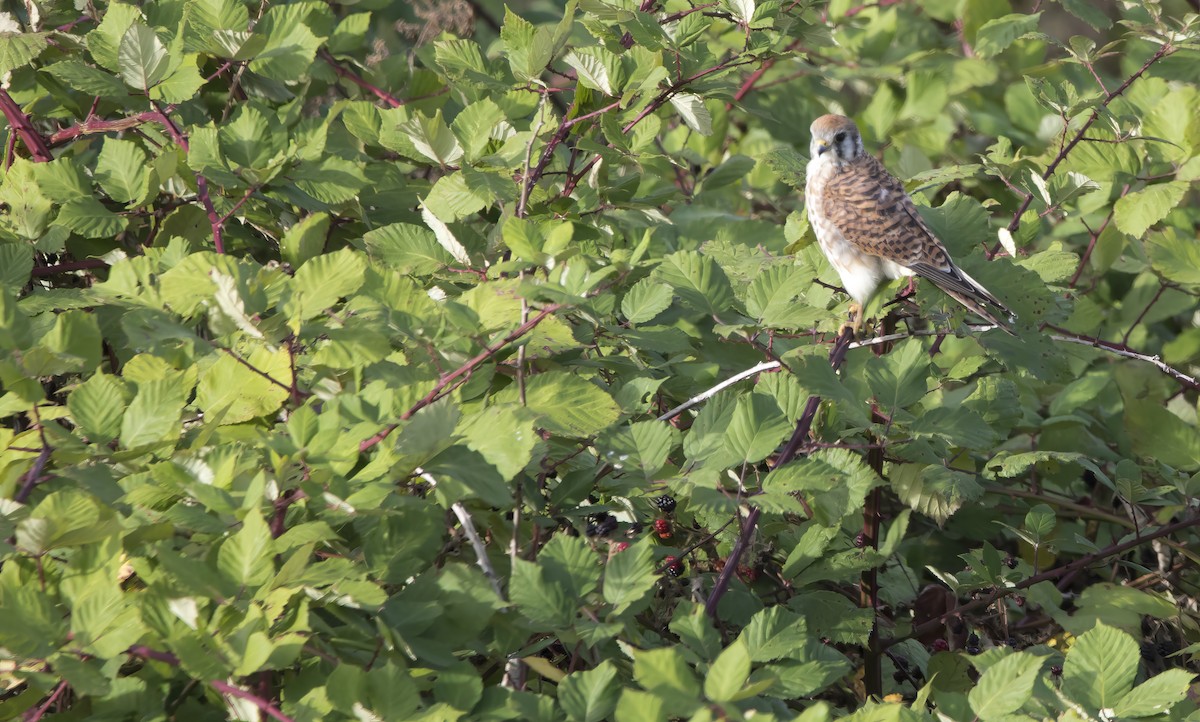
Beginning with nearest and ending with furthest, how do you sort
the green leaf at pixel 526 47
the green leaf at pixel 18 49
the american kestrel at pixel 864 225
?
the green leaf at pixel 526 47
the green leaf at pixel 18 49
the american kestrel at pixel 864 225

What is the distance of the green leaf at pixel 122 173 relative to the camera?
2342 mm

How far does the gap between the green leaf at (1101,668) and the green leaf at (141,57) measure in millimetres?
1952

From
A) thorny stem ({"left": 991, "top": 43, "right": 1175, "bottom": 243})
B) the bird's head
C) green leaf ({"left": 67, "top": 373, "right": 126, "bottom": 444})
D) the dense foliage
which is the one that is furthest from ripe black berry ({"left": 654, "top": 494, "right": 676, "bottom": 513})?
the bird's head

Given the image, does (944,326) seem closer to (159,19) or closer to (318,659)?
(318,659)

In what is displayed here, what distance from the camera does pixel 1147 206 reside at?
297cm

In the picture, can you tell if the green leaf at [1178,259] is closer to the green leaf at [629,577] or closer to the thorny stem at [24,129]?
the green leaf at [629,577]

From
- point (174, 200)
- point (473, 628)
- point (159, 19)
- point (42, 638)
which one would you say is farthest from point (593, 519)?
point (159, 19)

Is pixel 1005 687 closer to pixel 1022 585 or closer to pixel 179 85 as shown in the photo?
pixel 1022 585

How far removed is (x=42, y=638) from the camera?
139cm

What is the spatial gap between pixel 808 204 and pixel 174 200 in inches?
63.3

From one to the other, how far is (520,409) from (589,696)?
39 cm

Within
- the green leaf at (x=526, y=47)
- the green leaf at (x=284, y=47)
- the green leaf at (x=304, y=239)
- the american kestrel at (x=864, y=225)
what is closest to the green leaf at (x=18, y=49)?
the green leaf at (x=284, y=47)

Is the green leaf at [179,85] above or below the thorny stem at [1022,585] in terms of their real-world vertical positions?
above

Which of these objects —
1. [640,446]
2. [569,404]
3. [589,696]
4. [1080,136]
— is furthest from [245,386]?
[1080,136]
